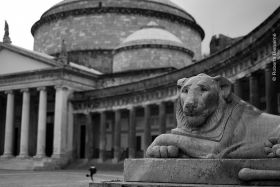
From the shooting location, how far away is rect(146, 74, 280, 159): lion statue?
6688 mm

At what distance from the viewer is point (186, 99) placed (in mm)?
7039

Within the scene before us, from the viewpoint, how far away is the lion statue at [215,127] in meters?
6.69

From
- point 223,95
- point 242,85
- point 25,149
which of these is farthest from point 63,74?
point 223,95

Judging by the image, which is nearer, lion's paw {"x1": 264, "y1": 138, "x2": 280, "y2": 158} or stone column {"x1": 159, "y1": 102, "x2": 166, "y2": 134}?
lion's paw {"x1": 264, "y1": 138, "x2": 280, "y2": 158}

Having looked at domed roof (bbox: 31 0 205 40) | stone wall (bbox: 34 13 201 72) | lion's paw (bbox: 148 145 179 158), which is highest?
domed roof (bbox: 31 0 205 40)

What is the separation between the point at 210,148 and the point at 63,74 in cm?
3791

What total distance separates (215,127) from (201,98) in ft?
1.65

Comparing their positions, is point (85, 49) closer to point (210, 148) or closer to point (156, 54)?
point (156, 54)

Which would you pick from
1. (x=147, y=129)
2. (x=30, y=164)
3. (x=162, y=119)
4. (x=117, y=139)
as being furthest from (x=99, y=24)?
(x=162, y=119)

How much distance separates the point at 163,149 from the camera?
22.8 feet

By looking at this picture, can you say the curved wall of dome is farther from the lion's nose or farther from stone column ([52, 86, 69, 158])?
the lion's nose

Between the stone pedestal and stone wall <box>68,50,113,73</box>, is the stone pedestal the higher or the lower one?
the lower one

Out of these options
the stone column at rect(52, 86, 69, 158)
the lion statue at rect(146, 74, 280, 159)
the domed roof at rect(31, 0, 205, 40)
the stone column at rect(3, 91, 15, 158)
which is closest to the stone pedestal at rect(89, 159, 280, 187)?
the lion statue at rect(146, 74, 280, 159)

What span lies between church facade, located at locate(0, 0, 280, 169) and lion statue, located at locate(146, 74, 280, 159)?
2678 centimetres
